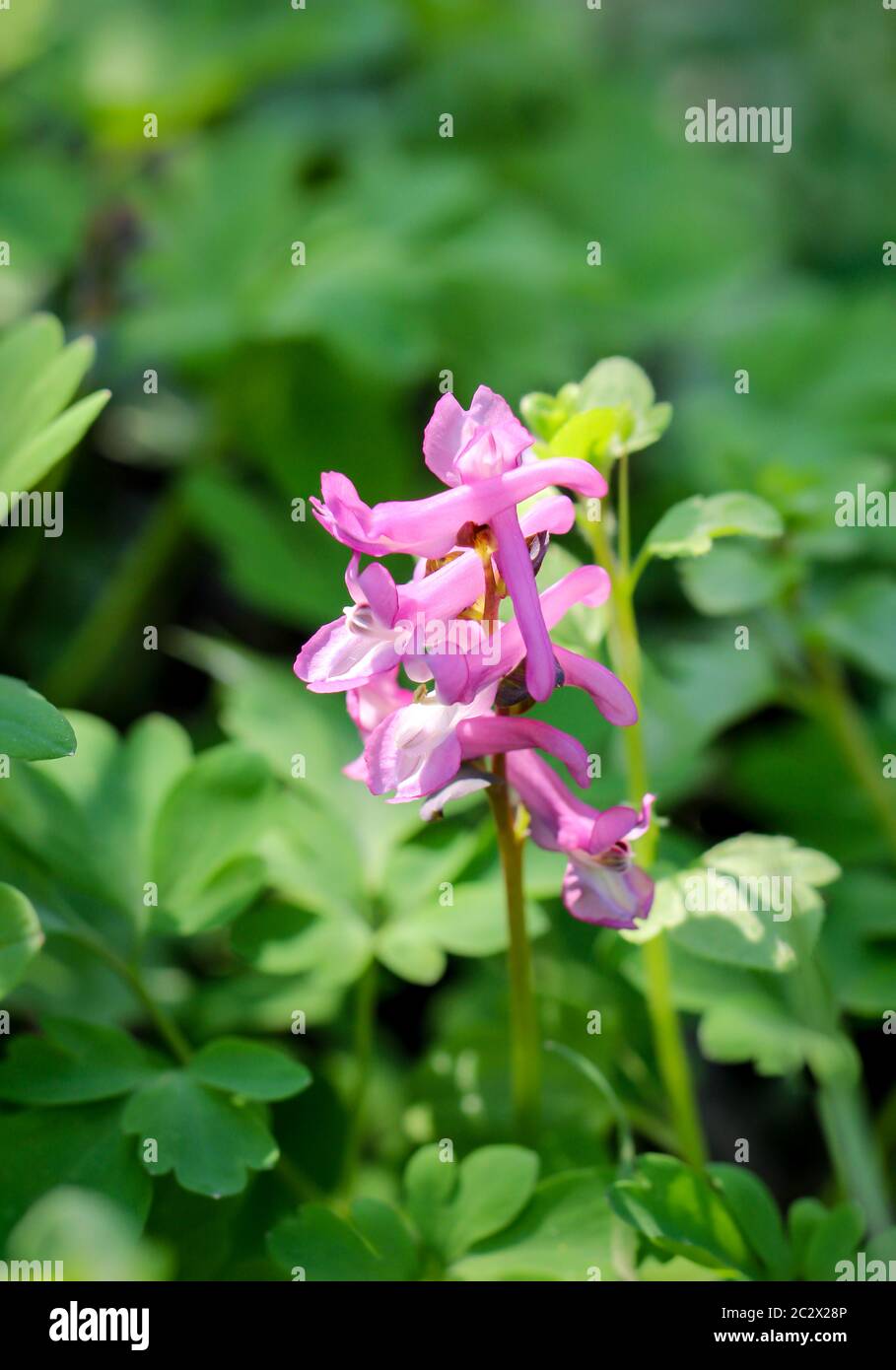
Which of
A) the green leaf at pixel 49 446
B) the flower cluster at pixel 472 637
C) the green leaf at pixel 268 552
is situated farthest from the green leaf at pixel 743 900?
the green leaf at pixel 268 552

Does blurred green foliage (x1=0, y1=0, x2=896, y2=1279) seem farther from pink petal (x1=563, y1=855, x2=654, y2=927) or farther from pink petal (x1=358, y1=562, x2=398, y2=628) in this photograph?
pink petal (x1=358, y1=562, x2=398, y2=628)

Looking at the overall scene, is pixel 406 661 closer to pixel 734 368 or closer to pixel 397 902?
pixel 397 902

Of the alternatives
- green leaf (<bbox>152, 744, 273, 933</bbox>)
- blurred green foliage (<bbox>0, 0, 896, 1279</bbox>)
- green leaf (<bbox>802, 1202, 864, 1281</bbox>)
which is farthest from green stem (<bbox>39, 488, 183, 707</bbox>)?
green leaf (<bbox>802, 1202, 864, 1281</bbox>)

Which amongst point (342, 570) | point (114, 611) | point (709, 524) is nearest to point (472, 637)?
point (709, 524)

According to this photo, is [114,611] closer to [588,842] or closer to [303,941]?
[303,941]

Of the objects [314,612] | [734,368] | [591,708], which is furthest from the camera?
[734,368]
